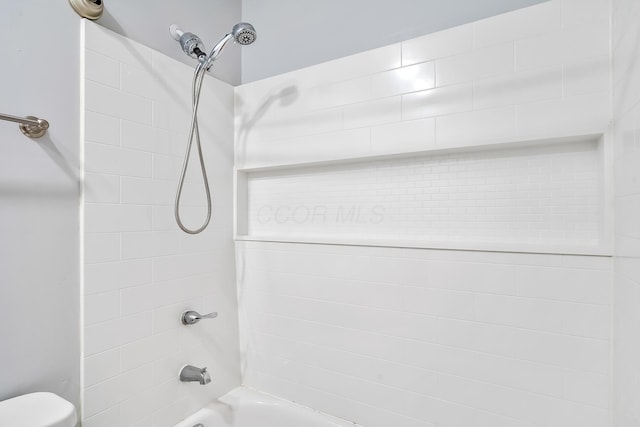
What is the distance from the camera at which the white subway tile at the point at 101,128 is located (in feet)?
3.88

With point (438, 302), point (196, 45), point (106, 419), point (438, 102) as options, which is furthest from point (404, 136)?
point (106, 419)

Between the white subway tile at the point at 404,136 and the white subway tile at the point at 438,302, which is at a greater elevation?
the white subway tile at the point at 404,136

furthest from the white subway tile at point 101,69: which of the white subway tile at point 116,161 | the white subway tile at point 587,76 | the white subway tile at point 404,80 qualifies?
the white subway tile at point 587,76

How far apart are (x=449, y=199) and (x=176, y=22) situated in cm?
148

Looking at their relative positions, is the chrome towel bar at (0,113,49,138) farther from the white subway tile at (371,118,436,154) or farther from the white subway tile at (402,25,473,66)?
the white subway tile at (402,25,473,66)

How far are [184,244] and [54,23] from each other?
0.93 meters

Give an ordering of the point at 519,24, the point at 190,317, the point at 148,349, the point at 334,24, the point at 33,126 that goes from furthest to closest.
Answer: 1. the point at 334,24
2. the point at 190,317
3. the point at 148,349
4. the point at 519,24
5. the point at 33,126

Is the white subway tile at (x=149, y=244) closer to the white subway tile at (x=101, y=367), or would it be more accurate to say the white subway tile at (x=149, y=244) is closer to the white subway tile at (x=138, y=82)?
the white subway tile at (x=101, y=367)

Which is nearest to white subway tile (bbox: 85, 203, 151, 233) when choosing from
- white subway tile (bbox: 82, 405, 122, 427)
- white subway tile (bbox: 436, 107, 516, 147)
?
white subway tile (bbox: 82, 405, 122, 427)

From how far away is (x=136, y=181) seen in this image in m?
1.33

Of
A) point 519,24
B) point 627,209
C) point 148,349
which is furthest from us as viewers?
point 148,349

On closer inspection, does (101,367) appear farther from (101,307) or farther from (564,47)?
→ (564,47)

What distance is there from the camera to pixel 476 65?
1.22m

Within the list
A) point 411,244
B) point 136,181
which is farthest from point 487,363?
point 136,181
